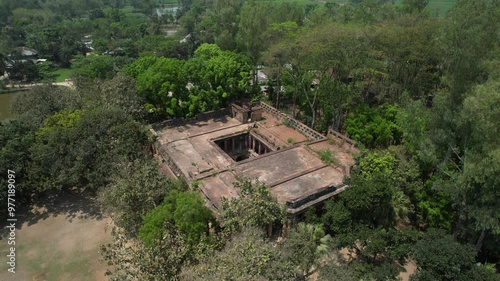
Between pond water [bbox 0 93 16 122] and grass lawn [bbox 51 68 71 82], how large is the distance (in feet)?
34.7

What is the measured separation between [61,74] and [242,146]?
5460cm

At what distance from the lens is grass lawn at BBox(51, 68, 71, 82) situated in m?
67.2

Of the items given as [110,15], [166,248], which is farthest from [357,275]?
[110,15]

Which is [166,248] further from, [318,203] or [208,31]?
[208,31]

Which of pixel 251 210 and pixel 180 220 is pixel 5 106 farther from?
pixel 251 210

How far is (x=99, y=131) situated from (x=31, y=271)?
33.8ft

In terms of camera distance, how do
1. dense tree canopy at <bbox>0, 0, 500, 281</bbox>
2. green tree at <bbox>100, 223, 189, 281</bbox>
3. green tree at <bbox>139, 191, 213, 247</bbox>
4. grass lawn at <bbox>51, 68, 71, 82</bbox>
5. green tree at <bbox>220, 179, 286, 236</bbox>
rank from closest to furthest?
1. green tree at <bbox>100, 223, 189, 281</bbox>
2. dense tree canopy at <bbox>0, 0, 500, 281</bbox>
3. green tree at <bbox>139, 191, 213, 247</bbox>
4. green tree at <bbox>220, 179, 286, 236</bbox>
5. grass lawn at <bbox>51, 68, 71, 82</bbox>

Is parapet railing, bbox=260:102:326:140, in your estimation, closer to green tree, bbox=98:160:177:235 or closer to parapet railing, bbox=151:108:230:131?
parapet railing, bbox=151:108:230:131

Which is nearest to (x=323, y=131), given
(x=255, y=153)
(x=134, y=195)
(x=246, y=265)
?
(x=255, y=153)

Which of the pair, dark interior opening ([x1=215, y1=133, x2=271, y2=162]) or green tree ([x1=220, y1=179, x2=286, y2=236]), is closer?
green tree ([x1=220, y1=179, x2=286, y2=236])

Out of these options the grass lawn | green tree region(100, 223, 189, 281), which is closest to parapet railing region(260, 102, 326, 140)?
green tree region(100, 223, 189, 281)

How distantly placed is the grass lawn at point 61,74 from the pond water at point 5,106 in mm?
10569

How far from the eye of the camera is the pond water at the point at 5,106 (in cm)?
4952

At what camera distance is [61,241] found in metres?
23.9
